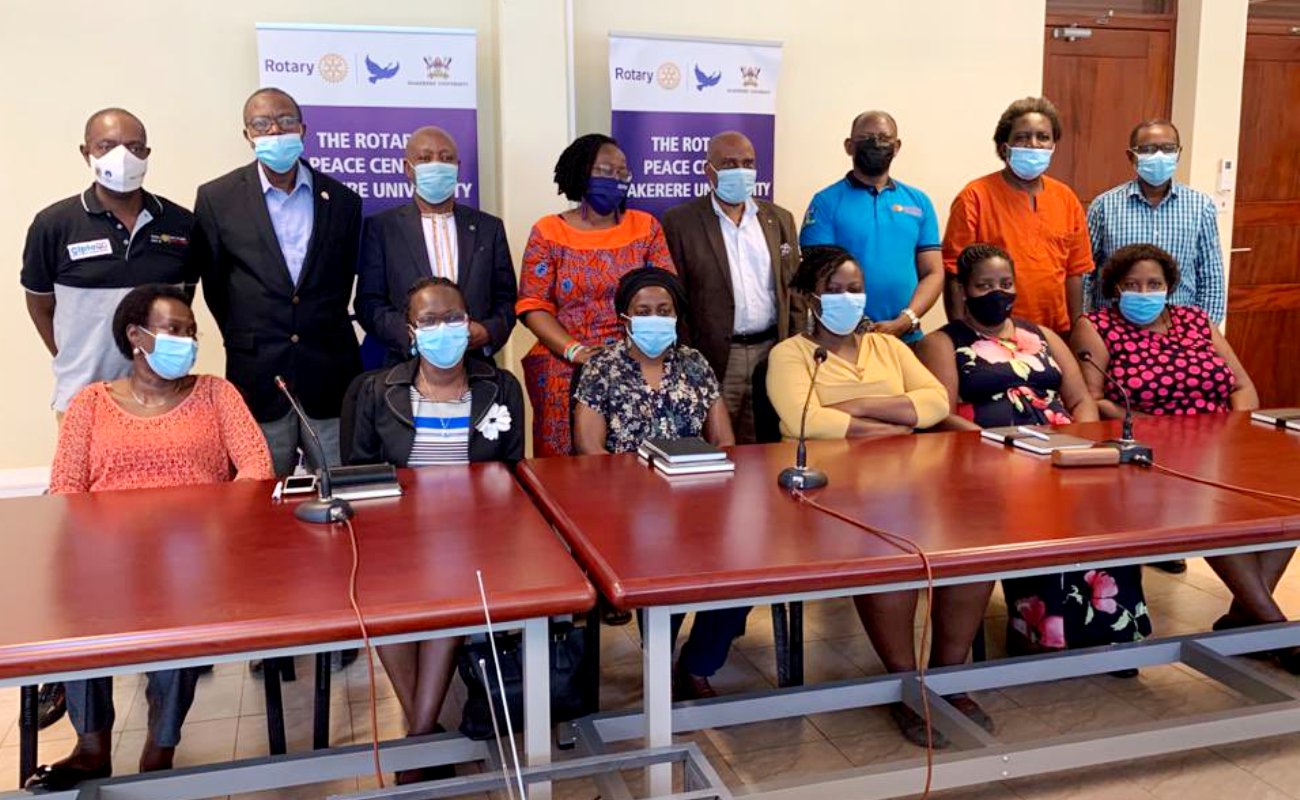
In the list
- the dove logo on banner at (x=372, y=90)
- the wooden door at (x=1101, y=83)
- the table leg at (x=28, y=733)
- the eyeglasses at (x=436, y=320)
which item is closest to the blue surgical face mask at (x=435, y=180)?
the eyeglasses at (x=436, y=320)

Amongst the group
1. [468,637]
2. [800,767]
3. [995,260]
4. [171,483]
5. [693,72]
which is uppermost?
[693,72]

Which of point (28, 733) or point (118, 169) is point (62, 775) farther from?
point (118, 169)

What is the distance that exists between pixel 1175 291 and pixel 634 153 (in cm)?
206

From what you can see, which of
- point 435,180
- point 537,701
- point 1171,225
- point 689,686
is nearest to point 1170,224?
point 1171,225

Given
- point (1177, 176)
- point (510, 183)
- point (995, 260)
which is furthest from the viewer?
point (1177, 176)

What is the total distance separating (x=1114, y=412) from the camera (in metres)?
3.30

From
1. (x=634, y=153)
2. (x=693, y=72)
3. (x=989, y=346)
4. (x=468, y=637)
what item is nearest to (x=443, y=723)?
(x=468, y=637)

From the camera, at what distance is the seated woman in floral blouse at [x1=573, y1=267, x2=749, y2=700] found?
2.78 m

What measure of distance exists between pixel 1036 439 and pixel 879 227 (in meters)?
1.22

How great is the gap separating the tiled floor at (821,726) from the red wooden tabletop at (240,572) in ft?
2.28

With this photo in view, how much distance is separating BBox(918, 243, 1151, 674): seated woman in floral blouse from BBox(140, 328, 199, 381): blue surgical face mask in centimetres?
199

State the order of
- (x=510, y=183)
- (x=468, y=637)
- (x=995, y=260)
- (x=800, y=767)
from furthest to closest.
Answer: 1. (x=510, y=183)
2. (x=995, y=260)
3. (x=800, y=767)
4. (x=468, y=637)

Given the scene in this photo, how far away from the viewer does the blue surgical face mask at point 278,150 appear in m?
3.00

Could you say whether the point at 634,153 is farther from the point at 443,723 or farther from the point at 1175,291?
the point at 443,723
